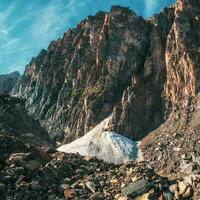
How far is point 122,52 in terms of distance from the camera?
456ft

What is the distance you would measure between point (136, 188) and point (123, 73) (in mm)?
115577

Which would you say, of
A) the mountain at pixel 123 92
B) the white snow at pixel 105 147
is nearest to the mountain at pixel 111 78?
the mountain at pixel 123 92

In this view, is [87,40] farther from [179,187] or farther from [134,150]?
[179,187]

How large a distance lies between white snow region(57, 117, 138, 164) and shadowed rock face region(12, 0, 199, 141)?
4.50 metres

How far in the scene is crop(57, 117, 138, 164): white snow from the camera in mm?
106250

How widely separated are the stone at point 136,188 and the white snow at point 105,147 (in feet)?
266

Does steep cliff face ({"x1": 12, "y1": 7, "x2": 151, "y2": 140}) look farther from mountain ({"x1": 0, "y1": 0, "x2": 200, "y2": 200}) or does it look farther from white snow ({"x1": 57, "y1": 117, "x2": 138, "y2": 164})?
white snow ({"x1": 57, "y1": 117, "x2": 138, "y2": 164})

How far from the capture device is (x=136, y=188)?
69.4ft

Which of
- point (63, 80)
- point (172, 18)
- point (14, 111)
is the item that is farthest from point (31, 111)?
point (14, 111)

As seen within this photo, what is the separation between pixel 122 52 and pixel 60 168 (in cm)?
11618

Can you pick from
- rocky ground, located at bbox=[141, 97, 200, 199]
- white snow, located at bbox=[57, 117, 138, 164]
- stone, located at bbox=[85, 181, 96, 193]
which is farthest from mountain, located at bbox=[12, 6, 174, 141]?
stone, located at bbox=[85, 181, 96, 193]

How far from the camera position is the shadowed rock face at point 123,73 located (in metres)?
123

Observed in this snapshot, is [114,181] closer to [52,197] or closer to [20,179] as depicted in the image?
[52,197]

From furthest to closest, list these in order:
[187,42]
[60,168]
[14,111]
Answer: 1. [187,42]
2. [14,111]
3. [60,168]
